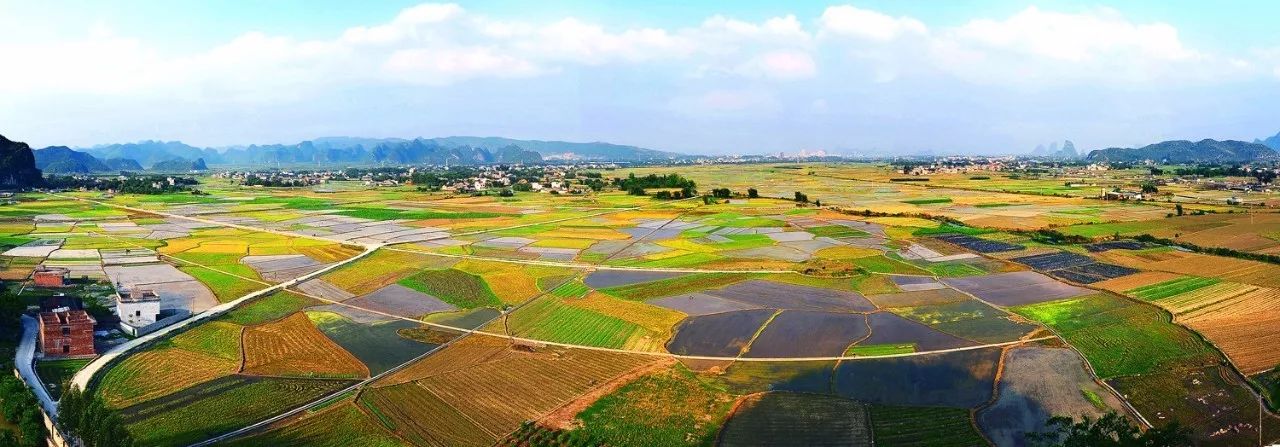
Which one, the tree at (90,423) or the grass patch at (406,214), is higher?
the grass patch at (406,214)

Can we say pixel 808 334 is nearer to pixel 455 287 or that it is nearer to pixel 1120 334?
pixel 1120 334

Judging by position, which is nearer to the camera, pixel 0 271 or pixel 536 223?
pixel 0 271

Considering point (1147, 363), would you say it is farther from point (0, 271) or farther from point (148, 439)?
point (0, 271)

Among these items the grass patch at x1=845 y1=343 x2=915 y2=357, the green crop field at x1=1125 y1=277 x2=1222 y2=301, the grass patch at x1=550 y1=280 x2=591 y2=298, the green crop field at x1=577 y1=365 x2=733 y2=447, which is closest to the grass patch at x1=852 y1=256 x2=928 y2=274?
the green crop field at x1=1125 y1=277 x2=1222 y2=301

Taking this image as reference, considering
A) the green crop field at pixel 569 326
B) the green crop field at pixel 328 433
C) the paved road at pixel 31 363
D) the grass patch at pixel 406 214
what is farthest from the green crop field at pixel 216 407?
the grass patch at pixel 406 214

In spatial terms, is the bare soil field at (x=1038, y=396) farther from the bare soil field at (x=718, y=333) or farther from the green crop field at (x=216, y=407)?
the green crop field at (x=216, y=407)

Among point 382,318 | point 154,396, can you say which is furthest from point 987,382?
point 154,396
